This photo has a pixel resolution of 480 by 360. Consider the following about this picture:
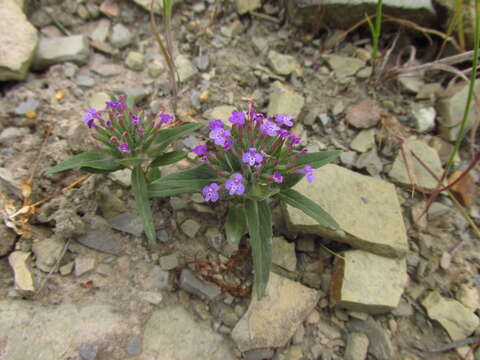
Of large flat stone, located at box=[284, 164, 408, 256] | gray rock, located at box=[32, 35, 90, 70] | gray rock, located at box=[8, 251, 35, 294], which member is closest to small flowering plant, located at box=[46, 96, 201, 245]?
gray rock, located at box=[8, 251, 35, 294]

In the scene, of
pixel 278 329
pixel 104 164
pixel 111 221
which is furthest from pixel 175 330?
pixel 104 164

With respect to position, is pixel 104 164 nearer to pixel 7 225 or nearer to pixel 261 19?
pixel 7 225

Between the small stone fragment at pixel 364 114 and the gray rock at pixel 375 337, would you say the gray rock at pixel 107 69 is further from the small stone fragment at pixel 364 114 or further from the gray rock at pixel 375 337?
the gray rock at pixel 375 337

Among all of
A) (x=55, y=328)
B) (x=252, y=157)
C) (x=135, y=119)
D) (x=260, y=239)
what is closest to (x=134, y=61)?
(x=135, y=119)

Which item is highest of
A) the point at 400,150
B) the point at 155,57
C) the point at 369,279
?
the point at 155,57

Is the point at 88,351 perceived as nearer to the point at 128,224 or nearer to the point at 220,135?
the point at 128,224

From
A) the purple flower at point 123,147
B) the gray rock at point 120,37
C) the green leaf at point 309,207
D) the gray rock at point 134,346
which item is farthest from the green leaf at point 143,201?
the gray rock at point 120,37

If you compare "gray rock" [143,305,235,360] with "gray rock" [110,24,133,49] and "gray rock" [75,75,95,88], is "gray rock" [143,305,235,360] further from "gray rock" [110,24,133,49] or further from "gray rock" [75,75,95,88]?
"gray rock" [110,24,133,49]
